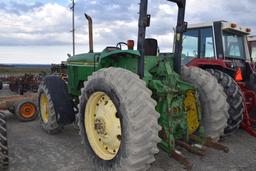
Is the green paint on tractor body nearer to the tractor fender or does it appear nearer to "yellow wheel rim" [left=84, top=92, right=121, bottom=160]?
"yellow wheel rim" [left=84, top=92, right=121, bottom=160]

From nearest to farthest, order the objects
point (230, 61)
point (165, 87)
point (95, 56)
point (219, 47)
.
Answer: point (165, 87), point (95, 56), point (230, 61), point (219, 47)

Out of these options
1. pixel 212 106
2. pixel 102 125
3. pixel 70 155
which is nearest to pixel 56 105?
pixel 70 155

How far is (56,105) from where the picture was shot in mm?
6273

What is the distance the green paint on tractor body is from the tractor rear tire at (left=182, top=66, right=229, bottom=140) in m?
0.14

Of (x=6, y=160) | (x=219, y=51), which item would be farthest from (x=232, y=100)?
(x=6, y=160)

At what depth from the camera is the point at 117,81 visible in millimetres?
4086

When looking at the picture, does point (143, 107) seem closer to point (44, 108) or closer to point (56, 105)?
point (56, 105)

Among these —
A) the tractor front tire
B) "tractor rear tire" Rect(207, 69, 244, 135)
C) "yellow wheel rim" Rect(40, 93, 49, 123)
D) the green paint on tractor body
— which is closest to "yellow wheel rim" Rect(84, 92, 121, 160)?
the green paint on tractor body

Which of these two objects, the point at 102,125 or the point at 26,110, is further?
the point at 26,110

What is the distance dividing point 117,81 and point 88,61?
6.66 ft

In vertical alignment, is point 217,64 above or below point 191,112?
above

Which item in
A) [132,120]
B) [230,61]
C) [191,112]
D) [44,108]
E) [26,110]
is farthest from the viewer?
[26,110]

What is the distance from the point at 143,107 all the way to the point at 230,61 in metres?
4.21

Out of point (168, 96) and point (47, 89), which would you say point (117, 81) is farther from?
point (47, 89)
